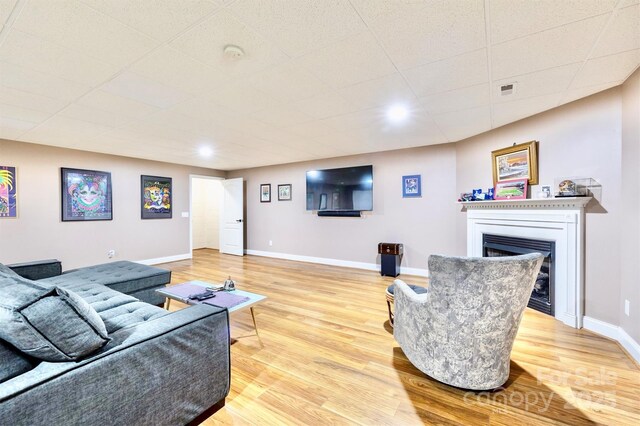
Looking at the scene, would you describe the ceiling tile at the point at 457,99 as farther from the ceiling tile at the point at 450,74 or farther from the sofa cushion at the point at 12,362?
the sofa cushion at the point at 12,362

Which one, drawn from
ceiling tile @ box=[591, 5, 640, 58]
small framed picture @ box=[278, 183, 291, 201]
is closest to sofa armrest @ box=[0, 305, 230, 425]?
ceiling tile @ box=[591, 5, 640, 58]

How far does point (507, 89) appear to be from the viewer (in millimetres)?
2445

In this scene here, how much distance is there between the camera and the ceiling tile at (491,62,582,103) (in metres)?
2.13

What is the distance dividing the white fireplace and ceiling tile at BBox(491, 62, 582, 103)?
106 centimetres

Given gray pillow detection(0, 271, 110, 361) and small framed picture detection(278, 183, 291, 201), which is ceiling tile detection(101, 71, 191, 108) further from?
small framed picture detection(278, 183, 291, 201)

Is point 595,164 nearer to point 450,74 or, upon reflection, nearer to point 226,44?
point 450,74

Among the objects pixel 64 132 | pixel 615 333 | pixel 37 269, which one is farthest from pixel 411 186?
pixel 64 132

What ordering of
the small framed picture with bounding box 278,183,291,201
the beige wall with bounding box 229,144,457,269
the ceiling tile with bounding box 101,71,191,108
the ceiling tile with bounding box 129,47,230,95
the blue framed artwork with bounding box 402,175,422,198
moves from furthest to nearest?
the small framed picture with bounding box 278,183,291,201
the blue framed artwork with bounding box 402,175,422,198
the beige wall with bounding box 229,144,457,269
the ceiling tile with bounding box 101,71,191,108
the ceiling tile with bounding box 129,47,230,95

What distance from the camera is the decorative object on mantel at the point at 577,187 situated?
262 centimetres

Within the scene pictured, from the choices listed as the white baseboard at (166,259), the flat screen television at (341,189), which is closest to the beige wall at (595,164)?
the flat screen television at (341,189)

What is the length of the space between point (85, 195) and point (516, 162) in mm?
6734

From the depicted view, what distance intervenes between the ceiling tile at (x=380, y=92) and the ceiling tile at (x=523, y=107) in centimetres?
107

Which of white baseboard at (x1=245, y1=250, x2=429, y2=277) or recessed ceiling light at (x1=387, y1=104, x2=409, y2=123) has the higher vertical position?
recessed ceiling light at (x1=387, y1=104, x2=409, y2=123)

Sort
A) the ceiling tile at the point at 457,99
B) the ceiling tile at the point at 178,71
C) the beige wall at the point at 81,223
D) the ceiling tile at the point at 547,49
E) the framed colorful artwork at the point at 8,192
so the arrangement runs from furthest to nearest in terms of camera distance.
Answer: the beige wall at the point at 81,223, the framed colorful artwork at the point at 8,192, the ceiling tile at the point at 457,99, the ceiling tile at the point at 178,71, the ceiling tile at the point at 547,49
